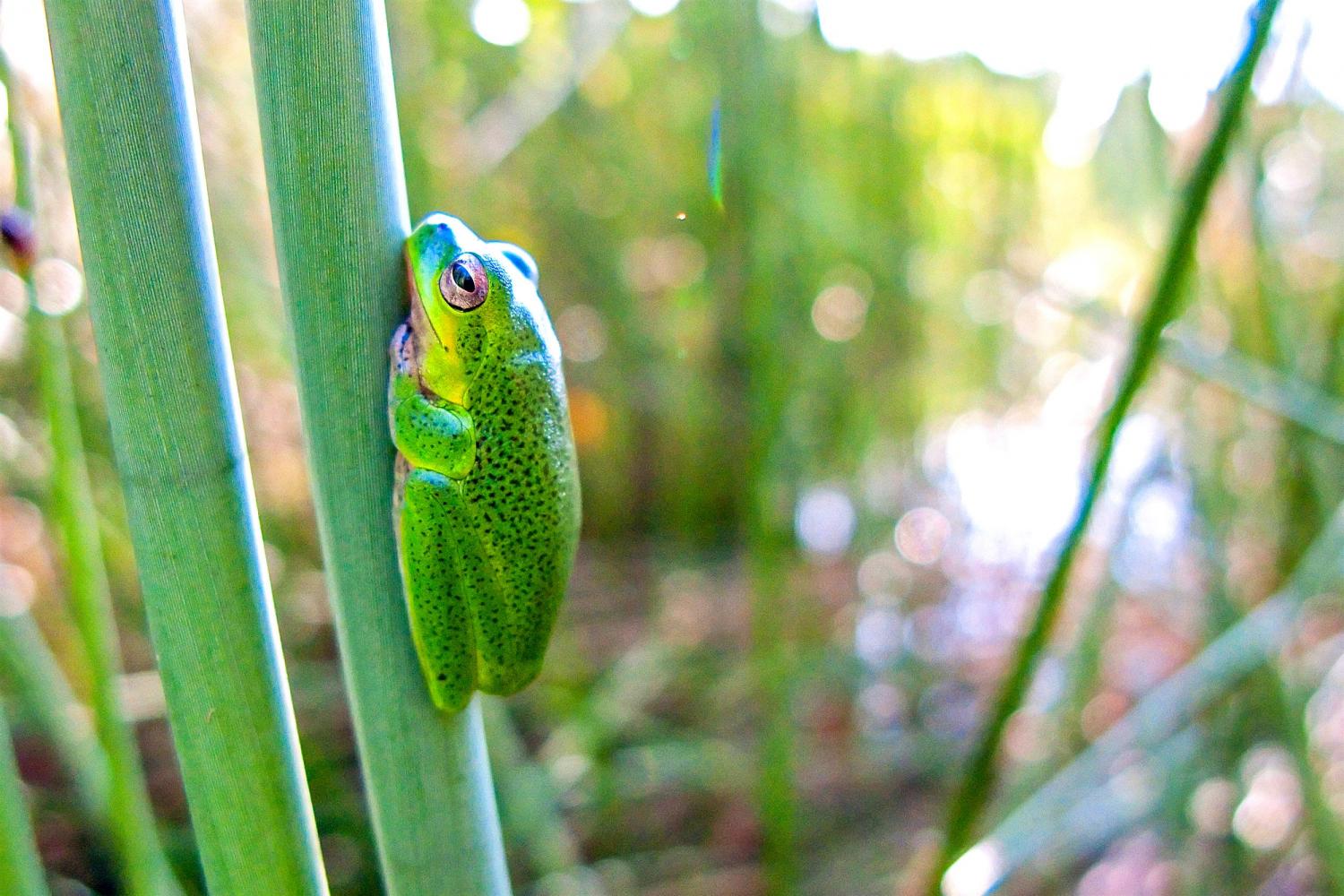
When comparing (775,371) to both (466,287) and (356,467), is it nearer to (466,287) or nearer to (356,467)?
(466,287)

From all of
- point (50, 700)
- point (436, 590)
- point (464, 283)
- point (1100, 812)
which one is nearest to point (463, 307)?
point (464, 283)

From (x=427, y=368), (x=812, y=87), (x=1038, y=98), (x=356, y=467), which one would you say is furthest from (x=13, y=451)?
(x=1038, y=98)

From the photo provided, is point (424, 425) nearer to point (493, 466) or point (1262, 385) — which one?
point (493, 466)

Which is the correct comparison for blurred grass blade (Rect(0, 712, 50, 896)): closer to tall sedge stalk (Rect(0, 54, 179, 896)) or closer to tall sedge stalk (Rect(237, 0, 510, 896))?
tall sedge stalk (Rect(0, 54, 179, 896))

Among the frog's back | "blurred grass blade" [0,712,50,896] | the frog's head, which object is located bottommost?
"blurred grass blade" [0,712,50,896]

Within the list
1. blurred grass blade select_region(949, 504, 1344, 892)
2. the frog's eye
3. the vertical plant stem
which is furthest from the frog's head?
blurred grass blade select_region(949, 504, 1344, 892)
